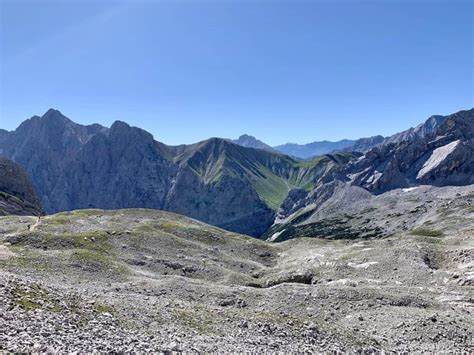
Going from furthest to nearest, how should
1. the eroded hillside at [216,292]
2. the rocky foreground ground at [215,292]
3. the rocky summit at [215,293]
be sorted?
1. the eroded hillside at [216,292]
2. the rocky foreground ground at [215,292]
3. the rocky summit at [215,293]

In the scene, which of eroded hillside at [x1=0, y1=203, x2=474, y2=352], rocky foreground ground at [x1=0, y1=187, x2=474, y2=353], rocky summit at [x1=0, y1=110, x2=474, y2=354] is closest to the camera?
rocky summit at [x1=0, y1=110, x2=474, y2=354]

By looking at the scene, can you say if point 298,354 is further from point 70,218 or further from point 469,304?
point 70,218

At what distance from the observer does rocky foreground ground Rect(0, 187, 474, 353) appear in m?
23.6

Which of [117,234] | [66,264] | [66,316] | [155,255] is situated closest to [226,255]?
[155,255]

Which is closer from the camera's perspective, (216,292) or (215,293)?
(215,293)

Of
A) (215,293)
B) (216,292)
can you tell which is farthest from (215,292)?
(215,293)

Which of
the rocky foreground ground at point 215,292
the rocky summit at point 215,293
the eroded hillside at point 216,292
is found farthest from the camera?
the eroded hillside at point 216,292

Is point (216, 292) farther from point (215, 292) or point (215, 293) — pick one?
point (215, 293)

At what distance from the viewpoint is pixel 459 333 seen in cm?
3312

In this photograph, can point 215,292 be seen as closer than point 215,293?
No

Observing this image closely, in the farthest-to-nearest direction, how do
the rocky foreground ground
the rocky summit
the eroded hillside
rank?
the eroded hillside → the rocky foreground ground → the rocky summit

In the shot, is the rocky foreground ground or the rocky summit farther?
the rocky foreground ground

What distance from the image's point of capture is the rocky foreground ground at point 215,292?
23641mm

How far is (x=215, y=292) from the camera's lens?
44625 millimetres
